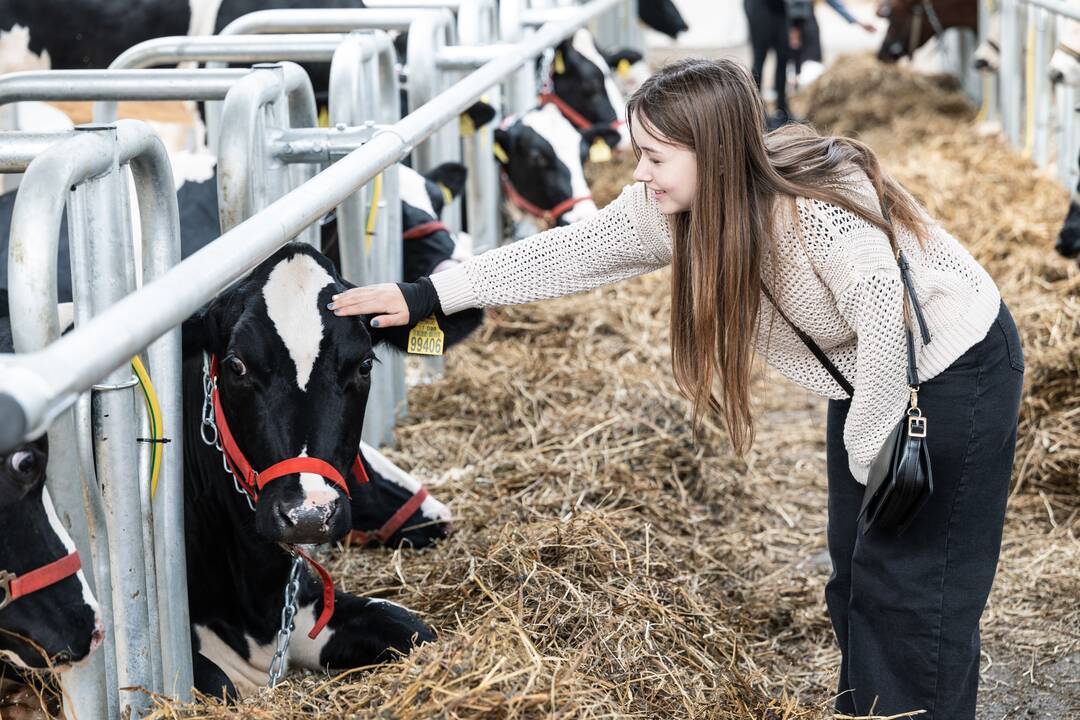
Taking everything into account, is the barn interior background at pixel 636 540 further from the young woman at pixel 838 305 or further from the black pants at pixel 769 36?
the black pants at pixel 769 36

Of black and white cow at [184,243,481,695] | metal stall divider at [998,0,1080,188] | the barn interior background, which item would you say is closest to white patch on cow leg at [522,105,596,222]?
the barn interior background

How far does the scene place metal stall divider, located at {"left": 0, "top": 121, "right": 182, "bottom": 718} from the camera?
1.94 m

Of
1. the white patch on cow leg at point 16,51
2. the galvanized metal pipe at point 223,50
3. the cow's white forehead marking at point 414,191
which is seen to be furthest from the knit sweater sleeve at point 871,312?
the white patch on cow leg at point 16,51

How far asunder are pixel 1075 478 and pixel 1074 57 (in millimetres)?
3331

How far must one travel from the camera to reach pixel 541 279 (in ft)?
9.53

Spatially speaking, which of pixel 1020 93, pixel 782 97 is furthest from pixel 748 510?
Result: pixel 782 97

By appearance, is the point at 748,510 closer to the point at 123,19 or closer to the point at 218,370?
the point at 218,370

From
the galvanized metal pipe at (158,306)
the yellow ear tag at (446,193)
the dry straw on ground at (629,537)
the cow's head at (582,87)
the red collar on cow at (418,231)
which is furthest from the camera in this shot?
the cow's head at (582,87)

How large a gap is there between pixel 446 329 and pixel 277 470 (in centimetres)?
55

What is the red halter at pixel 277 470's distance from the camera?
8.32 ft

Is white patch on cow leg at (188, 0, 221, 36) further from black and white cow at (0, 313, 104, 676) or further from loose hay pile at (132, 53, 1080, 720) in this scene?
black and white cow at (0, 313, 104, 676)

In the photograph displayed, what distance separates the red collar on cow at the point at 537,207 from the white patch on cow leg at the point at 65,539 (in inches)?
194

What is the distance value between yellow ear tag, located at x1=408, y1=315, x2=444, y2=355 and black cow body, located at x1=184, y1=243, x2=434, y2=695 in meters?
0.09

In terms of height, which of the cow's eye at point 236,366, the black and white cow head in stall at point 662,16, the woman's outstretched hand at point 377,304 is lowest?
the black and white cow head in stall at point 662,16
